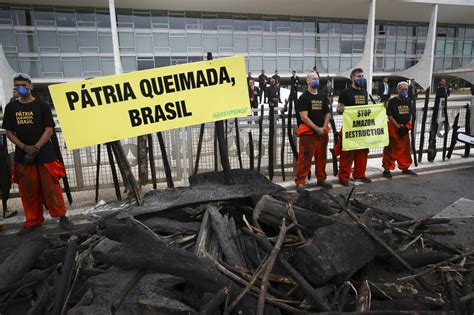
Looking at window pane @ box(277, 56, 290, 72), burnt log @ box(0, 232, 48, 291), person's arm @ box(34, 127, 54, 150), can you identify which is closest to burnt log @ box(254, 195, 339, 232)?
burnt log @ box(0, 232, 48, 291)

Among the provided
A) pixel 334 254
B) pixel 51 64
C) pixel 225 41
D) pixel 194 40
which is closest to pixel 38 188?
pixel 334 254

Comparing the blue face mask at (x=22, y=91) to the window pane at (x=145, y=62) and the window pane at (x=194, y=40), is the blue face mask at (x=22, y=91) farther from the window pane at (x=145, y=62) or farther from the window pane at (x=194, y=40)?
the window pane at (x=194, y=40)

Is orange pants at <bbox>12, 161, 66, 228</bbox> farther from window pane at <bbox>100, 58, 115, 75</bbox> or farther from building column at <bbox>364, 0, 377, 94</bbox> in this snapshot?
building column at <bbox>364, 0, 377, 94</bbox>

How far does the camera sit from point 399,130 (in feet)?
22.5

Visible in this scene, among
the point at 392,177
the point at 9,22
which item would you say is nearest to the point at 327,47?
the point at 9,22

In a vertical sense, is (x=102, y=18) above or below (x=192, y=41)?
above

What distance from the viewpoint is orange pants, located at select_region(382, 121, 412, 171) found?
22.9ft

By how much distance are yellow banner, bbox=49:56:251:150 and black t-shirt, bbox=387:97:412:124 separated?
13.7ft

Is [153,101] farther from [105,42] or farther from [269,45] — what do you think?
[269,45]

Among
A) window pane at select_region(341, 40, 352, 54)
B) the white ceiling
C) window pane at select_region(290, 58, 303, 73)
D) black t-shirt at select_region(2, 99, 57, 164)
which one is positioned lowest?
black t-shirt at select_region(2, 99, 57, 164)

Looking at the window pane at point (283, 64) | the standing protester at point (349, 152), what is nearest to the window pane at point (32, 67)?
the window pane at point (283, 64)

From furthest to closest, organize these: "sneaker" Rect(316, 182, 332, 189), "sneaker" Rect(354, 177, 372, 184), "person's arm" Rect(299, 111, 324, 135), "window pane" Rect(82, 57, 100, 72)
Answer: "window pane" Rect(82, 57, 100, 72) → "sneaker" Rect(354, 177, 372, 184) → "sneaker" Rect(316, 182, 332, 189) → "person's arm" Rect(299, 111, 324, 135)

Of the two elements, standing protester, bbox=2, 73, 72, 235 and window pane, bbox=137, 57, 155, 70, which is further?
window pane, bbox=137, 57, 155, 70

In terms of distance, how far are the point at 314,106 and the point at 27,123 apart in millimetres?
4560
